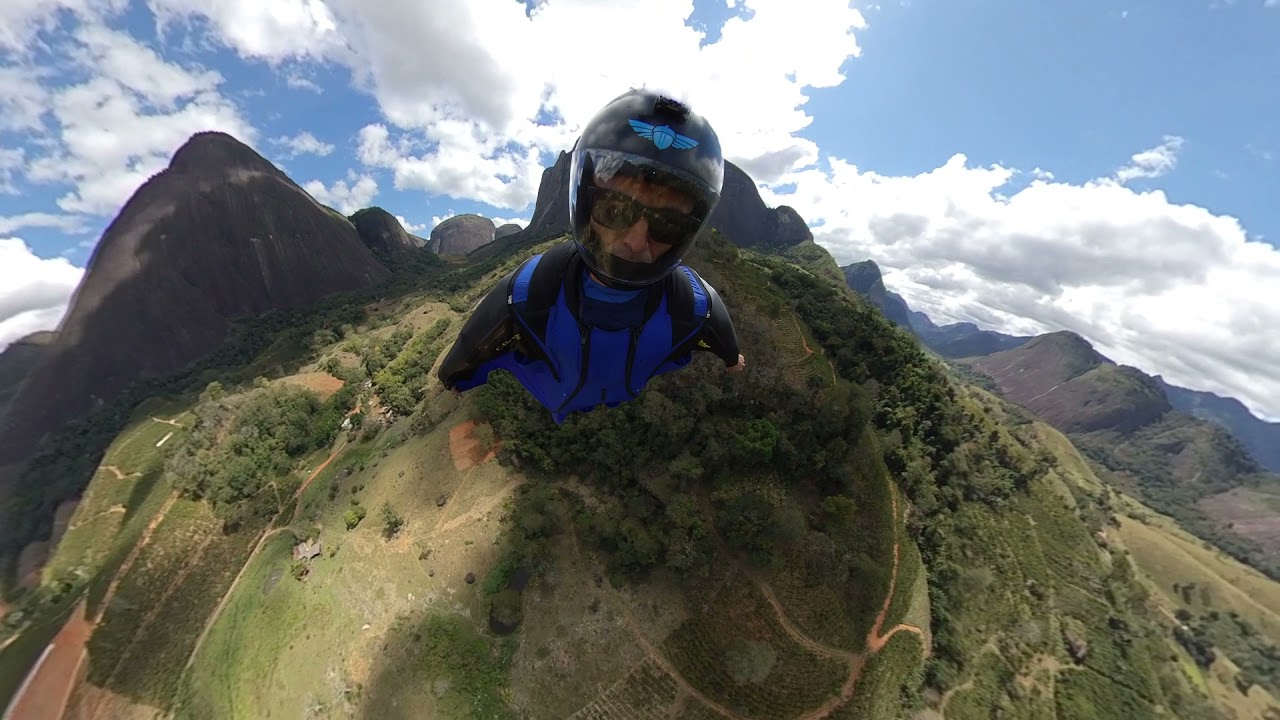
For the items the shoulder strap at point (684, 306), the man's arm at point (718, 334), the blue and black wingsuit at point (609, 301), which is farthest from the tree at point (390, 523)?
the shoulder strap at point (684, 306)

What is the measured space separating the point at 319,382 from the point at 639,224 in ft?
204

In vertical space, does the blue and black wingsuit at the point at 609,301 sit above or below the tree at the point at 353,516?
above

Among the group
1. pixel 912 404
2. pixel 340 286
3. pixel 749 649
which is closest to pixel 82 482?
pixel 340 286

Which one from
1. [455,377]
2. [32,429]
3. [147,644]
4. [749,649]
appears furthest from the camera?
[32,429]

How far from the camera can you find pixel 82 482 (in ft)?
170

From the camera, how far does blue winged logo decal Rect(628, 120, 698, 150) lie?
161 inches

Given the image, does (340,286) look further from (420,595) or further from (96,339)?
(420,595)

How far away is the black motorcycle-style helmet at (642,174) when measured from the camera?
411 centimetres

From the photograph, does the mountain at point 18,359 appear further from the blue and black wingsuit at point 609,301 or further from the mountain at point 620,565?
the blue and black wingsuit at point 609,301

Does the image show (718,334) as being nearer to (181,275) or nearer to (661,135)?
(661,135)

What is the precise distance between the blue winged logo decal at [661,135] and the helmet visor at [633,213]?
0.70 ft

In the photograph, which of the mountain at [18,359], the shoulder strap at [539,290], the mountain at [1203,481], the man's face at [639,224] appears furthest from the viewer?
the mountain at [1203,481]

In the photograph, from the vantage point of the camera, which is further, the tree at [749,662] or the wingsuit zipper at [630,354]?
the tree at [749,662]

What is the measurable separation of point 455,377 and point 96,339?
3918 inches
